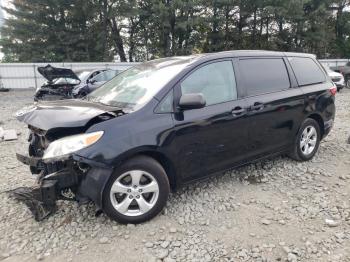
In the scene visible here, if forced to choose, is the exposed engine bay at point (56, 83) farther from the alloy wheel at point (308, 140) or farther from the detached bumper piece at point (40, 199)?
the alloy wheel at point (308, 140)

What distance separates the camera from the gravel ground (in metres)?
2.77

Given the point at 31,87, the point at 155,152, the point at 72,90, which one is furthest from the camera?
the point at 31,87

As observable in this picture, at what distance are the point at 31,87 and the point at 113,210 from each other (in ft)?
63.3

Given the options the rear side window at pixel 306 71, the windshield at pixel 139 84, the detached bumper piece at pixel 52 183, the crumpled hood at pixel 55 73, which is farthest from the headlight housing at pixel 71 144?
the crumpled hood at pixel 55 73

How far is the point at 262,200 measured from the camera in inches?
144

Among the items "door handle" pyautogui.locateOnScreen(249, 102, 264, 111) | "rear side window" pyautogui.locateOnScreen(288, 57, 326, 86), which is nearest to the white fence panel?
"rear side window" pyautogui.locateOnScreen(288, 57, 326, 86)

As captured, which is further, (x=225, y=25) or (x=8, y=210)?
(x=225, y=25)

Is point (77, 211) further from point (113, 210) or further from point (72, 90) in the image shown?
point (72, 90)

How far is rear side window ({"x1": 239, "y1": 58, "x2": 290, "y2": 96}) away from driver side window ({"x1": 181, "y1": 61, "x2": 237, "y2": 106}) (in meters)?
0.23

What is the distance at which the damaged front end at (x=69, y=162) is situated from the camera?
285cm

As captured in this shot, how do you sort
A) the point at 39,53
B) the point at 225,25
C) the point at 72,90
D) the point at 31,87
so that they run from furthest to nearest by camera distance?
the point at 225,25
the point at 39,53
the point at 31,87
the point at 72,90

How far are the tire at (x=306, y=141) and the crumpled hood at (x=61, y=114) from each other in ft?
9.43

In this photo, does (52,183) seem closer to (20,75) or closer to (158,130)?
(158,130)

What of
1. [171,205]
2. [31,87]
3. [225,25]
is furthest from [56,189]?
[225,25]
